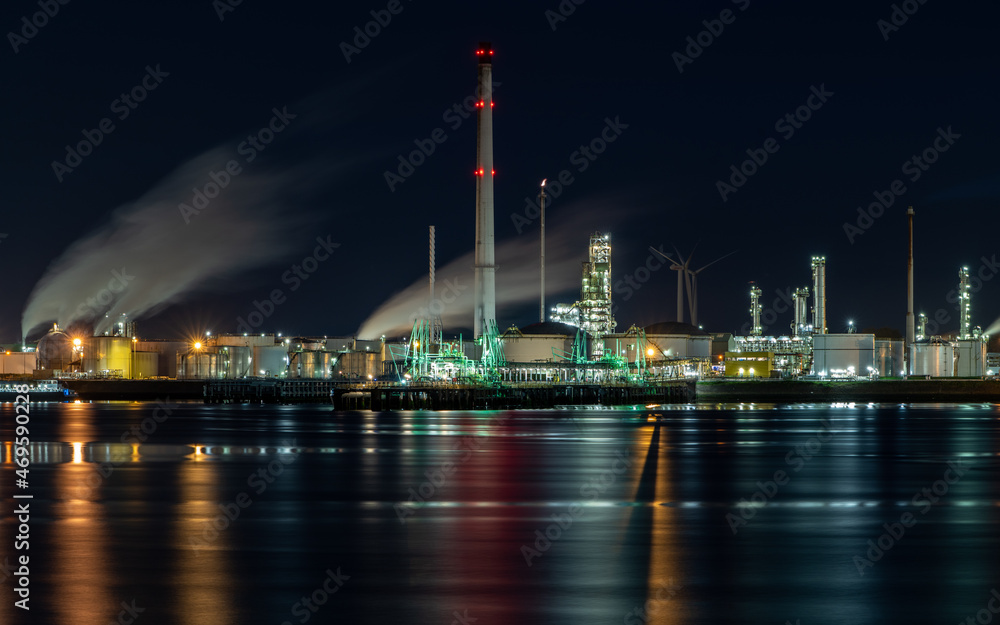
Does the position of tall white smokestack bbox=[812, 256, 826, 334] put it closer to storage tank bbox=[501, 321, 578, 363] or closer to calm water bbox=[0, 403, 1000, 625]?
storage tank bbox=[501, 321, 578, 363]

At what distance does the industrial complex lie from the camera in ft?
333

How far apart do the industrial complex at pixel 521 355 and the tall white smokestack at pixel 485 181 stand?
98 mm

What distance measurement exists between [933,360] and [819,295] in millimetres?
16521

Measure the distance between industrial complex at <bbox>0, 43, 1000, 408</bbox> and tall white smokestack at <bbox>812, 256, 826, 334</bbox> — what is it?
15 cm

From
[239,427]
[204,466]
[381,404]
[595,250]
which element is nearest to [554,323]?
[595,250]

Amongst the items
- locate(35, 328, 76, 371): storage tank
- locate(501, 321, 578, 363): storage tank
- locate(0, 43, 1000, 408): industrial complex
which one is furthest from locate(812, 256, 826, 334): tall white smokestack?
locate(35, 328, 76, 371): storage tank

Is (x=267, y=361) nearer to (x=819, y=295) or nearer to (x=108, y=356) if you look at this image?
(x=108, y=356)

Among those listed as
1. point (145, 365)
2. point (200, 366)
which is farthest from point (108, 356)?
point (200, 366)

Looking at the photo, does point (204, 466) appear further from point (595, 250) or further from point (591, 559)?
point (595, 250)

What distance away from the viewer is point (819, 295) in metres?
137

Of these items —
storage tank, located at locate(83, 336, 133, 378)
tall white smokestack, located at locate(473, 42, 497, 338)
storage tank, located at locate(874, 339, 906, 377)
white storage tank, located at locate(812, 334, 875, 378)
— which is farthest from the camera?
storage tank, located at locate(83, 336, 133, 378)

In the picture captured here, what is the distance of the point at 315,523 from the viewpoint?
22.9m

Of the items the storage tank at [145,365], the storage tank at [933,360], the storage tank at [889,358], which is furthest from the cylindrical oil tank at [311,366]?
the storage tank at [933,360]

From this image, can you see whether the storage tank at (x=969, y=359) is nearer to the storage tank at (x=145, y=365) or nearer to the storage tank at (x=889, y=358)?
the storage tank at (x=889, y=358)
